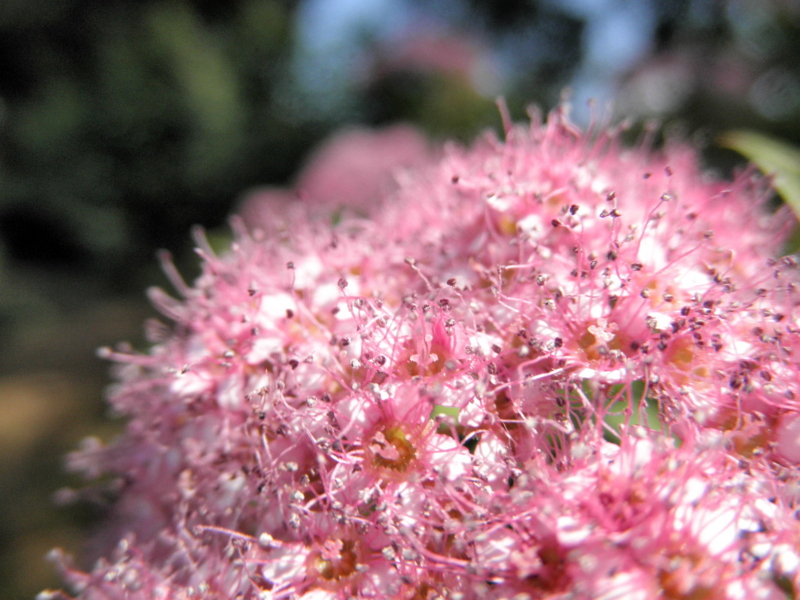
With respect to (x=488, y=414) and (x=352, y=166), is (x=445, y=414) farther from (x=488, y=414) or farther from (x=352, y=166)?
(x=352, y=166)

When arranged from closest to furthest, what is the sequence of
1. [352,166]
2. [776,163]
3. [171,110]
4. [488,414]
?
[488,414] < [776,163] < [352,166] < [171,110]

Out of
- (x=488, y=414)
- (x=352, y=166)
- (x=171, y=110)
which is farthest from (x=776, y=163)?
(x=171, y=110)

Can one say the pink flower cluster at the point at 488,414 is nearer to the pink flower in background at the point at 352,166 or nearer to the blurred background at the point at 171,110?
the pink flower in background at the point at 352,166

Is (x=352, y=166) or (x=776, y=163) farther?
(x=352, y=166)

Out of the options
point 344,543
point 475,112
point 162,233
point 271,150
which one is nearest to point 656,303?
point 344,543

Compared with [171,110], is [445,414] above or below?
below

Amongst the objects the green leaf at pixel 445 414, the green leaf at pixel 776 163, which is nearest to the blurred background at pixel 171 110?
the green leaf at pixel 776 163

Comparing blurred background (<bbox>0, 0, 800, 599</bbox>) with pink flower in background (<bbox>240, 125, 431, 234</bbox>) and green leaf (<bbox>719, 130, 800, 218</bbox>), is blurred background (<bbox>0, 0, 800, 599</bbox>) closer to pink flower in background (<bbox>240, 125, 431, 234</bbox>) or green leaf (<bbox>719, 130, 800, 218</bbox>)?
pink flower in background (<bbox>240, 125, 431, 234</bbox>)
